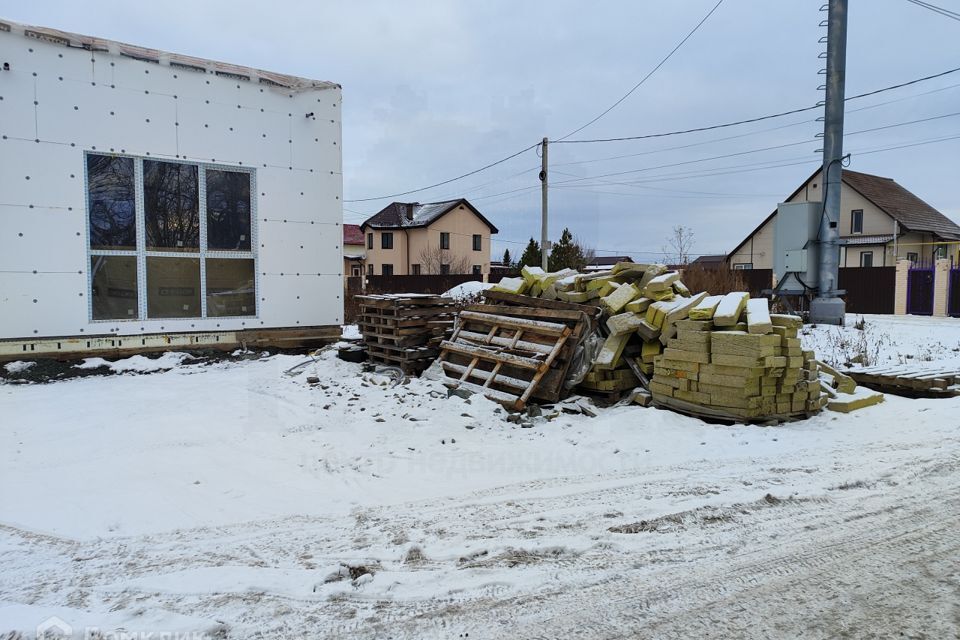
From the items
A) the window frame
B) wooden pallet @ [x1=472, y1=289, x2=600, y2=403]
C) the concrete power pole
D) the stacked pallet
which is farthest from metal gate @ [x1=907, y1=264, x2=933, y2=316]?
the stacked pallet

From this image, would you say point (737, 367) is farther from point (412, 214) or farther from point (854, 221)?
point (412, 214)

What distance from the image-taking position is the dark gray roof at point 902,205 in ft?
113

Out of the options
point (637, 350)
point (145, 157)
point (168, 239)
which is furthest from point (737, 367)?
point (145, 157)

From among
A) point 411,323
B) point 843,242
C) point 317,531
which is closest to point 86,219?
point 411,323

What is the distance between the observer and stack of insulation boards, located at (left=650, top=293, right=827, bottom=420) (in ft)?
22.5

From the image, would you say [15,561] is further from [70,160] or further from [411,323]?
[70,160]

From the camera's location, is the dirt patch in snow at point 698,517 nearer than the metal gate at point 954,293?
Yes

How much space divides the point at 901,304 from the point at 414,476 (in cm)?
2695

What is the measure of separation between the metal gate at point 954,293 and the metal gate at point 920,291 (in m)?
0.71

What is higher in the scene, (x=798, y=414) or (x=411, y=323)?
(x=411, y=323)

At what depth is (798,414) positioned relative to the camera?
286 inches

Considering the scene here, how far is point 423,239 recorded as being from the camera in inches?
1983

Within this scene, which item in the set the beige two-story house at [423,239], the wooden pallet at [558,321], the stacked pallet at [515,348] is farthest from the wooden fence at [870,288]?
the beige two-story house at [423,239]

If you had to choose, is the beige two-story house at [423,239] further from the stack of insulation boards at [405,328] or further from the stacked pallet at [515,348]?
the stacked pallet at [515,348]
